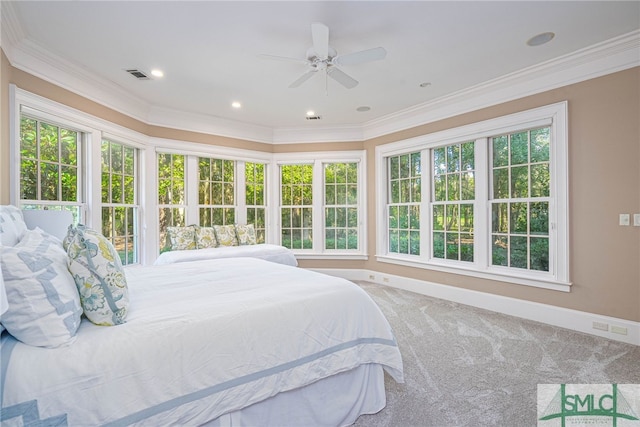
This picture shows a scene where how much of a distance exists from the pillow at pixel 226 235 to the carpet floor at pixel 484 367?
2.81m

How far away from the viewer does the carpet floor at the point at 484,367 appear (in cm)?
189

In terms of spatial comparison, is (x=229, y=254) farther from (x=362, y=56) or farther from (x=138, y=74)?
(x=362, y=56)

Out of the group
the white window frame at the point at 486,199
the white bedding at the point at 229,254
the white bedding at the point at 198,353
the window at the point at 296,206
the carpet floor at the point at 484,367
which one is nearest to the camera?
the white bedding at the point at 198,353

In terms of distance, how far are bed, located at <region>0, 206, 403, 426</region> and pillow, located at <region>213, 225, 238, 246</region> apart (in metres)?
2.75

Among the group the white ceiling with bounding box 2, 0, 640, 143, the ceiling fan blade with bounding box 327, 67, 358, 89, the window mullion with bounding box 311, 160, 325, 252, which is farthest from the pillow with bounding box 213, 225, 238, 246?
the ceiling fan blade with bounding box 327, 67, 358, 89

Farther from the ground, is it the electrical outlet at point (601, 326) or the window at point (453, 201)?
the window at point (453, 201)

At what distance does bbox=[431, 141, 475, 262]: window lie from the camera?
4.23 m

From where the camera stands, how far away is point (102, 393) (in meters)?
1.11

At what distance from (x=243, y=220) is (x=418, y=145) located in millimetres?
3175

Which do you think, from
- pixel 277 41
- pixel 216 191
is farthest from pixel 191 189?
pixel 277 41

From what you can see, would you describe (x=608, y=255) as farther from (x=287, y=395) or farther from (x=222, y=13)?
(x=222, y=13)

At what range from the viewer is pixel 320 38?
2.40 m

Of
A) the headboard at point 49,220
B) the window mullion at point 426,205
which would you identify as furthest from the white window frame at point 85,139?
the window mullion at point 426,205

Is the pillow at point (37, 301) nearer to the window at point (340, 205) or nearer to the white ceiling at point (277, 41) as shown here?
the white ceiling at point (277, 41)
